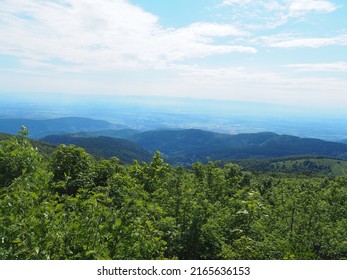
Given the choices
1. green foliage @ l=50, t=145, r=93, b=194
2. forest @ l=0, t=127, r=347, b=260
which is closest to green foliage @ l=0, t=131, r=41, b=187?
forest @ l=0, t=127, r=347, b=260

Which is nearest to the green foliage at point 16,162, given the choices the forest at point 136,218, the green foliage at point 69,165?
the forest at point 136,218

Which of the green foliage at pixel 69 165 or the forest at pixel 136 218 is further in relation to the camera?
the green foliage at pixel 69 165

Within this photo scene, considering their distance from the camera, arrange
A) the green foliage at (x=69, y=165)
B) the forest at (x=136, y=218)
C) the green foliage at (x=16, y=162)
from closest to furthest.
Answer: the forest at (x=136, y=218), the green foliage at (x=16, y=162), the green foliage at (x=69, y=165)

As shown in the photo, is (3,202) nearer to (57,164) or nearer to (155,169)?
(57,164)

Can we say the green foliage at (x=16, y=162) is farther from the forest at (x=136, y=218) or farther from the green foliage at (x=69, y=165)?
the green foliage at (x=69, y=165)

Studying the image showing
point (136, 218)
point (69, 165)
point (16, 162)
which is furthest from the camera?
point (69, 165)

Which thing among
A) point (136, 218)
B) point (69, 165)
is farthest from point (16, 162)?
point (136, 218)

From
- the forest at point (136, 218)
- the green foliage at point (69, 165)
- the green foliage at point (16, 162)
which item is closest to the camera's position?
the forest at point (136, 218)

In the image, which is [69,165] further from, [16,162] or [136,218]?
[136,218]

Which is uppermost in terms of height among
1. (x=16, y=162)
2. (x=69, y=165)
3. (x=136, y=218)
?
(x=16, y=162)

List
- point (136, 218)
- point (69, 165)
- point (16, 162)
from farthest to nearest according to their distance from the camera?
point (69, 165) → point (16, 162) → point (136, 218)
